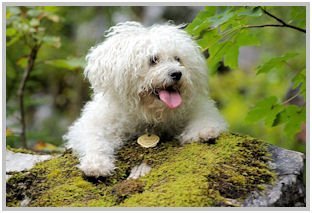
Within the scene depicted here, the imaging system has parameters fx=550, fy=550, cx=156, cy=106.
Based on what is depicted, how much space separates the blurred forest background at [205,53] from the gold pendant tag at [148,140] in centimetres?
67

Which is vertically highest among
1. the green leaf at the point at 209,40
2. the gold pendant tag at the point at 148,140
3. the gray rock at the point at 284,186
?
the green leaf at the point at 209,40

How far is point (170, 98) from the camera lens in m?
3.48

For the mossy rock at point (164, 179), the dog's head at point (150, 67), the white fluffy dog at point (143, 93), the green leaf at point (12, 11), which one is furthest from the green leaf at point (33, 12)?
the mossy rock at point (164, 179)

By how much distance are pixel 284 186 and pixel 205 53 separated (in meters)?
1.34

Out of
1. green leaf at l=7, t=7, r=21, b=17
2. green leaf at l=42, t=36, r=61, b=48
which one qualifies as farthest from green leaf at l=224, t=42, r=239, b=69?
green leaf at l=7, t=7, r=21, b=17

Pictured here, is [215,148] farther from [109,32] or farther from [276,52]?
[276,52]

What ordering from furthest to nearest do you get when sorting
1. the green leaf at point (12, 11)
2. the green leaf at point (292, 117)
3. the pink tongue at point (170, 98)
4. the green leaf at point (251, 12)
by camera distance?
the green leaf at point (12, 11)
the green leaf at point (292, 117)
the pink tongue at point (170, 98)
the green leaf at point (251, 12)

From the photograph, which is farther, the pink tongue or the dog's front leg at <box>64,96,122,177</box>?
the pink tongue

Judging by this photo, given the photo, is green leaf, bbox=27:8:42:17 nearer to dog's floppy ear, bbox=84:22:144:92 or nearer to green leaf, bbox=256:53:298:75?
dog's floppy ear, bbox=84:22:144:92

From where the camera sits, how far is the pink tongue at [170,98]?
3.46 meters

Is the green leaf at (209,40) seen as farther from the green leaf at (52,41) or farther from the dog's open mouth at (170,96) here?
the green leaf at (52,41)

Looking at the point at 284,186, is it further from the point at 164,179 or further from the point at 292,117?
the point at 292,117

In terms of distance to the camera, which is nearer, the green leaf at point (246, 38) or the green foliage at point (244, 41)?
the green foliage at point (244, 41)

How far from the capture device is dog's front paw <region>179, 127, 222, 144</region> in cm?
342
